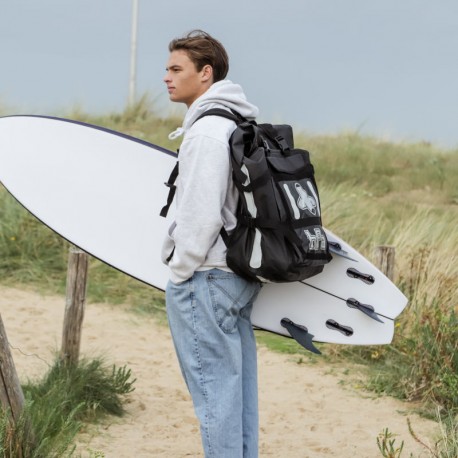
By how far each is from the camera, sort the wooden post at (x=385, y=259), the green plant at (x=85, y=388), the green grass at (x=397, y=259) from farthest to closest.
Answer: the wooden post at (x=385, y=259)
the green grass at (x=397, y=259)
the green plant at (x=85, y=388)

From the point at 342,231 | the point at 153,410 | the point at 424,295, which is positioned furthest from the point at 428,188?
the point at 153,410

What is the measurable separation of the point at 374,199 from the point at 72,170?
29.1 ft

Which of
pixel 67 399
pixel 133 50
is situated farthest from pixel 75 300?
pixel 133 50

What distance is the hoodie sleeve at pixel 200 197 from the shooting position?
288cm

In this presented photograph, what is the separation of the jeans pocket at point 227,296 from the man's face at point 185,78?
0.66 meters

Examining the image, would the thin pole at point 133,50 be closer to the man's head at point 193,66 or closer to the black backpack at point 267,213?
the man's head at point 193,66

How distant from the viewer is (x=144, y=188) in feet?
14.3

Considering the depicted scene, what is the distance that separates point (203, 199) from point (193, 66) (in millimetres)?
550

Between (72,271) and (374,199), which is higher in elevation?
(72,271)

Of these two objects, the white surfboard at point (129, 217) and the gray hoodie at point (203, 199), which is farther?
the white surfboard at point (129, 217)

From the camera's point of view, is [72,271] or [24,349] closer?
[72,271]

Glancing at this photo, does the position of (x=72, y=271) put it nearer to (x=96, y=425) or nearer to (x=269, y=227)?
(x=96, y=425)

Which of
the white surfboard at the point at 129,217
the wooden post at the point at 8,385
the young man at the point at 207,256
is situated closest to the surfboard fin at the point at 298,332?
the white surfboard at the point at 129,217

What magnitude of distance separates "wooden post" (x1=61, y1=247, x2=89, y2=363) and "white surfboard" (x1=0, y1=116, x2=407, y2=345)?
717 millimetres
